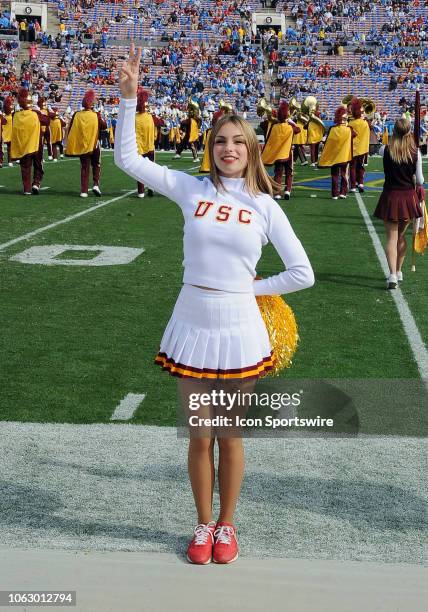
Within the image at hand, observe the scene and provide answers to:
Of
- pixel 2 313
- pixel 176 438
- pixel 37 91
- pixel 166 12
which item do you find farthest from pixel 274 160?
pixel 166 12

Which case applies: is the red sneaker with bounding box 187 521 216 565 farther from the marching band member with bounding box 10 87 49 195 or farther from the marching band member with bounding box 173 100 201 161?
the marching band member with bounding box 173 100 201 161

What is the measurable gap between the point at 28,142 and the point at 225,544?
14.0m

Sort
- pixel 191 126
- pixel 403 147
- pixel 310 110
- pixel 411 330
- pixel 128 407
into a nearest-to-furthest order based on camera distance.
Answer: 1. pixel 128 407
2. pixel 411 330
3. pixel 403 147
4. pixel 310 110
5. pixel 191 126

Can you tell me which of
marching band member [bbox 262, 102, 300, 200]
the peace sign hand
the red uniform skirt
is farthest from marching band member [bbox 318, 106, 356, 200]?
the peace sign hand

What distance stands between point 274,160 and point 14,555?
14581 millimetres

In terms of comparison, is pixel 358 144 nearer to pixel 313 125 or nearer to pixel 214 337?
pixel 313 125

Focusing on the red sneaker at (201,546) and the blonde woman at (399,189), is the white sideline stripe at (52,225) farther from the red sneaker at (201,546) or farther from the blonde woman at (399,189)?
the red sneaker at (201,546)

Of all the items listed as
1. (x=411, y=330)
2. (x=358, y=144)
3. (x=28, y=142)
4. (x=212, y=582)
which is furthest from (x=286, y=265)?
(x=358, y=144)

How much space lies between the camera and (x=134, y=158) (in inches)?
137

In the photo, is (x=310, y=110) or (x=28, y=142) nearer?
(x=28, y=142)

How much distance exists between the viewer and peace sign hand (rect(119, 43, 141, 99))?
132 inches

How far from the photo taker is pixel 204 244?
3367 mm

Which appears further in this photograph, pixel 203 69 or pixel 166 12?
pixel 166 12

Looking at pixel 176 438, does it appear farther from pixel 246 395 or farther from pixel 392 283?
pixel 392 283
